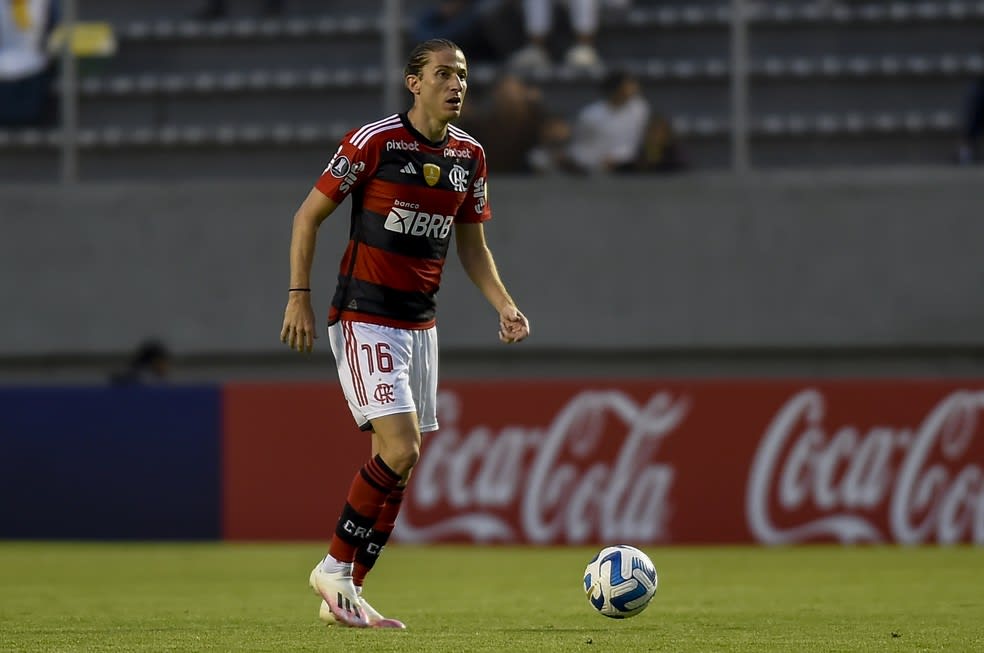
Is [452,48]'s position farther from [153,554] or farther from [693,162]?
[693,162]

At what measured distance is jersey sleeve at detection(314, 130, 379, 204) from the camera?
20.9 feet

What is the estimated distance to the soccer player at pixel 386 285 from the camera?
6.37m

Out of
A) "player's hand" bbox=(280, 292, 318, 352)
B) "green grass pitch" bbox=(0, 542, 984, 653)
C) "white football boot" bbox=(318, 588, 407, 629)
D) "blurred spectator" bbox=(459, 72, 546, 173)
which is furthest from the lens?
"blurred spectator" bbox=(459, 72, 546, 173)

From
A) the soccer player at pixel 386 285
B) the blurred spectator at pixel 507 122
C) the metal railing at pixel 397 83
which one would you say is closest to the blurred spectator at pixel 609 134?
the blurred spectator at pixel 507 122

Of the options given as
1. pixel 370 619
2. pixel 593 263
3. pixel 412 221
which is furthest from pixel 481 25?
pixel 370 619

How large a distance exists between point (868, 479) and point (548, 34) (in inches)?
199

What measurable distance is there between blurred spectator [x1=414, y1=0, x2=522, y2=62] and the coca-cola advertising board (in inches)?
134

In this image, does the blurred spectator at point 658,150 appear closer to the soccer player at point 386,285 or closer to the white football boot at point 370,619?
the soccer player at point 386,285

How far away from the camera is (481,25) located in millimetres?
15102

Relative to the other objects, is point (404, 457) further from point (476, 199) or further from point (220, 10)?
point (220, 10)

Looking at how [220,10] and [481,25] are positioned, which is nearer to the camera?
[481,25]

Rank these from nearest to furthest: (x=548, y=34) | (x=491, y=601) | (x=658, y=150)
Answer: (x=491, y=601) → (x=658, y=150) → (x=548, y=34)

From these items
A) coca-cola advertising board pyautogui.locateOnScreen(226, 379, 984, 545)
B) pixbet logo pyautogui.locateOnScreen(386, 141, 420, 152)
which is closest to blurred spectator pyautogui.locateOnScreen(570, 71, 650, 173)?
coca-cola advertising board pyautogui.locateOnScreen(226, 379, 984, 545)

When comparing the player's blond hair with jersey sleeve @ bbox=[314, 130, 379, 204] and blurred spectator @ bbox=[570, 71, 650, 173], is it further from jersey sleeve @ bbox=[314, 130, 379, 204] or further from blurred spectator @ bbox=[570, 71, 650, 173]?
blurred spectator @ bbox=[570, 71, 650, 173]
